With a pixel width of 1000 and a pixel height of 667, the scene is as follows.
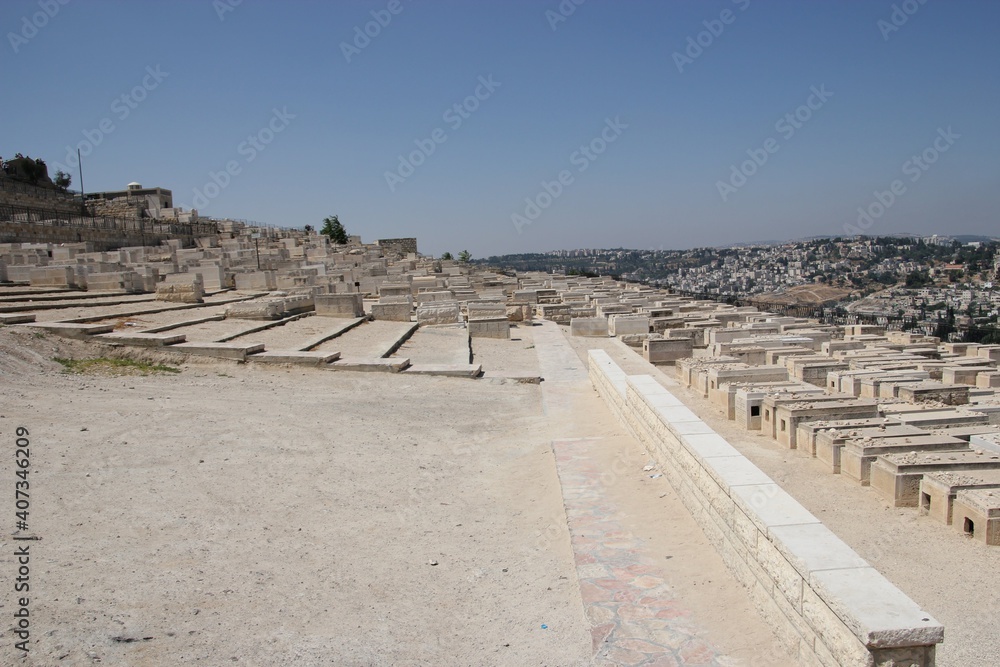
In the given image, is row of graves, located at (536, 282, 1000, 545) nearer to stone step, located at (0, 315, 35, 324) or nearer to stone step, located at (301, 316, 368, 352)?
stone step, located at (301, 316, 368, 352)

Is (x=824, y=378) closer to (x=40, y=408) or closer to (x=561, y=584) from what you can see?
(x=561, y=584)

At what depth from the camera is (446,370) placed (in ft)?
33.9

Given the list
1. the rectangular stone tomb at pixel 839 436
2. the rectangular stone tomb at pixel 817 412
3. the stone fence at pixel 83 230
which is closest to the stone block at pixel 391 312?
the rectangular stone tomb at pixel 817 412

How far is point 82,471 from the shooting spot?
4895mm

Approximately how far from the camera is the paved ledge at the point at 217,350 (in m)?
9.69

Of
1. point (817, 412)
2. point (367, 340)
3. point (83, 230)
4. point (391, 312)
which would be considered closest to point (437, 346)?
point (367, 340)

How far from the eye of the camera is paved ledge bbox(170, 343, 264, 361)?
9694mm

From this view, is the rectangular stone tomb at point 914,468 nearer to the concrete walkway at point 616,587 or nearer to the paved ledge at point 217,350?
the concrete walkway at point 616,587

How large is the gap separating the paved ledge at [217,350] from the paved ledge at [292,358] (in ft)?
0.40

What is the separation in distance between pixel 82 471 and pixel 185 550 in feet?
5.28

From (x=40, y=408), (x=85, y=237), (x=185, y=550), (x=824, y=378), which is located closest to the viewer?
(x=185, y=550)

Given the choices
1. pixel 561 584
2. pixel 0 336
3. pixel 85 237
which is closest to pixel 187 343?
pixel 0 336

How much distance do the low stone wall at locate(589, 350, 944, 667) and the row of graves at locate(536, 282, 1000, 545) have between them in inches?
85.6

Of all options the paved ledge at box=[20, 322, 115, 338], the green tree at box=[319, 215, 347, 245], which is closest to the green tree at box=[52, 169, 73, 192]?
the green tree at box=[319, 215, 347, 245]
